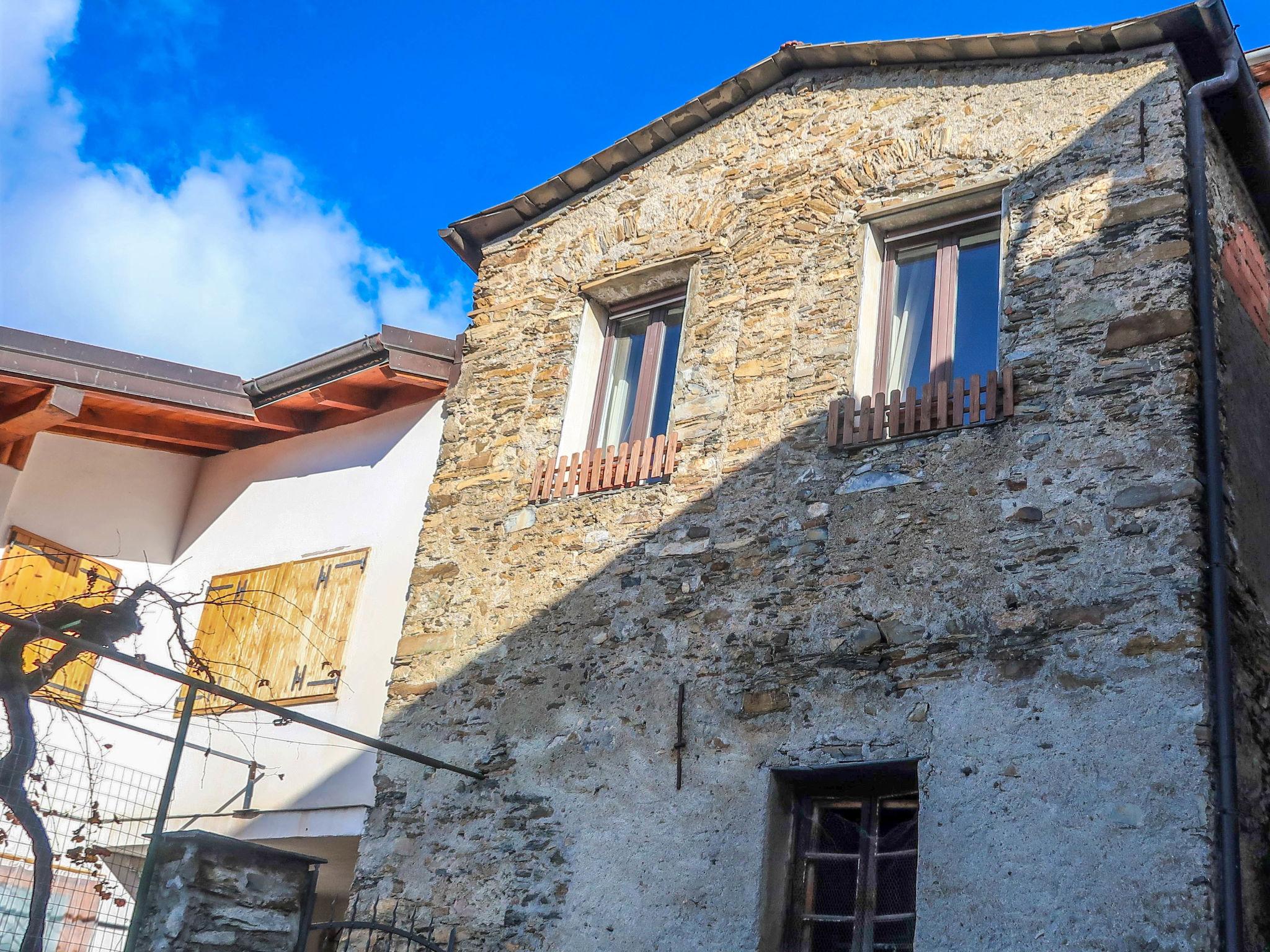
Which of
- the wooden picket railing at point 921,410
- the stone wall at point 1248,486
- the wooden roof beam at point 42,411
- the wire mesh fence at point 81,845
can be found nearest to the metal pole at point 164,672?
the wire mesh fence at point 81,845

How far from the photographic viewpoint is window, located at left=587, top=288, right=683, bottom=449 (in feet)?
23.9

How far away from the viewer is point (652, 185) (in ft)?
25.6

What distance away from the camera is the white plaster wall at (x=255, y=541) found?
848cm

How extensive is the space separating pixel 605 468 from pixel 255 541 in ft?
12.9

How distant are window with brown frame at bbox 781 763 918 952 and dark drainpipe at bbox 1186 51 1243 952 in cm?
119

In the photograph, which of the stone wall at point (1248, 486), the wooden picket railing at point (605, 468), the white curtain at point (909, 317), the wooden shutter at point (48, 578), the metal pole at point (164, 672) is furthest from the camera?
the wooden shutter at point (48, 578)

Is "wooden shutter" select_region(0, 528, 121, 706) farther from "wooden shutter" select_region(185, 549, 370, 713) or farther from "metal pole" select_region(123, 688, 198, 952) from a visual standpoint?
"metal pole" select_region(123, 688, 198, 952)

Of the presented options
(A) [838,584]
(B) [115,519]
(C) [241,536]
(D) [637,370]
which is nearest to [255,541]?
(C) [241,536]

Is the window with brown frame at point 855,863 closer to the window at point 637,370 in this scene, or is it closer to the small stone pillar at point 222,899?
the small stone pillar at point 222,899

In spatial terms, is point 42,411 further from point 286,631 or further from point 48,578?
point 286,631

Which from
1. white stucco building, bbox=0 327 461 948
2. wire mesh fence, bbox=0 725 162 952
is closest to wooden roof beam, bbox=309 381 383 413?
white stucco building, bbox=0 327 461 948

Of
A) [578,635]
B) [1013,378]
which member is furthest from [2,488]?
[1013,378]

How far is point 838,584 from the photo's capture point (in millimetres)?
5887

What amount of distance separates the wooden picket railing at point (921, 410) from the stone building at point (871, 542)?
20 mm
